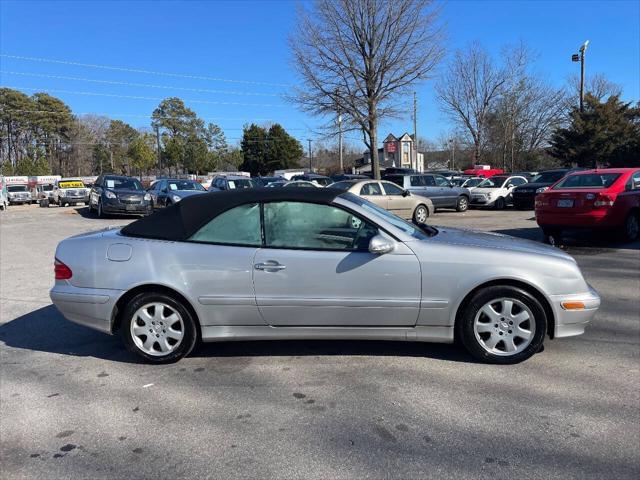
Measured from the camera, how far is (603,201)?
9.70 m

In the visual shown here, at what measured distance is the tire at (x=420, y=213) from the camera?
16.9 metres

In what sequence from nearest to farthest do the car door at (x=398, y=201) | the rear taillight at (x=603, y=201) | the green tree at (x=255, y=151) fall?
the rear taillight at (x=603, y=201) < the car door at (x=398, y=201) < the green tree at (x=255, y=151)

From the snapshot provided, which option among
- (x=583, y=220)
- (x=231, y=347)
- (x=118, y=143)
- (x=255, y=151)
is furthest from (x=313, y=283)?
(x=118, y=143)

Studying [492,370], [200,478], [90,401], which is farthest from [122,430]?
[492,370]

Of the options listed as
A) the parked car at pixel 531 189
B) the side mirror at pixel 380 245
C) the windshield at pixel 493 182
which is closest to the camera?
the side mirror at pixel 380 245

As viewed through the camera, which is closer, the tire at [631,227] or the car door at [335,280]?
the car door at [335,280]

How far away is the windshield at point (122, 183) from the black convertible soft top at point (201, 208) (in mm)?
16649

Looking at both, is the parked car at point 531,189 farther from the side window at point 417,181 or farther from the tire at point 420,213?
the tire at point 420,213

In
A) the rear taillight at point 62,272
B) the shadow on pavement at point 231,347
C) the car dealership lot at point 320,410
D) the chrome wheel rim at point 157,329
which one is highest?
the rear taillight at point 62,272

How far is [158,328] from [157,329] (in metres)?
0.01

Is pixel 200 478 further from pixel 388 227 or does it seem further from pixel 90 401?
pixel 388 227

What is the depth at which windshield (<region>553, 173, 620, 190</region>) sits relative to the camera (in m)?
10.2

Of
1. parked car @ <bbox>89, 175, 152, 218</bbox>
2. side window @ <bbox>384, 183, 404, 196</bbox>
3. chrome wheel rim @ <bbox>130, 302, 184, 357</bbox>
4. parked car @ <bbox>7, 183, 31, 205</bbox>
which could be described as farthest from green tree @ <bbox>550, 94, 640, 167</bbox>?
parked car @ <bbox>7, 183, 31, 205</bbox>

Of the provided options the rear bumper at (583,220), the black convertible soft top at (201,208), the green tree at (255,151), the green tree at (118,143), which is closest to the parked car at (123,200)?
the rear bumper at (583,220)
